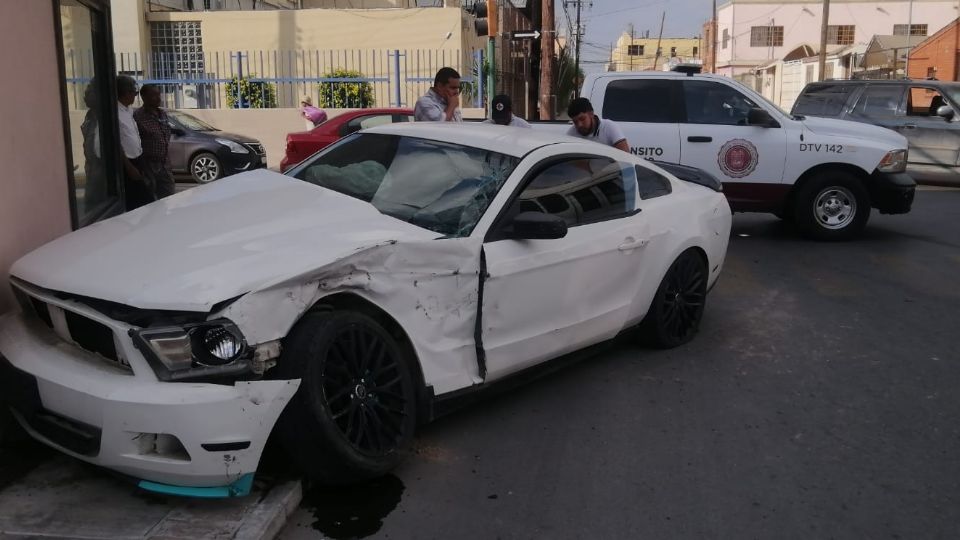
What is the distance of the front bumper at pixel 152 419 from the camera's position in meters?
3.22

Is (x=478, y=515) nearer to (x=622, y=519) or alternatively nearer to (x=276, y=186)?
(x=622, y=519)

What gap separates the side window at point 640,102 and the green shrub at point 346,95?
12086 millimetres

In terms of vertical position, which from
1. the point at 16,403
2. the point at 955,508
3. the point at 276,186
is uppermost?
the point at 276,186

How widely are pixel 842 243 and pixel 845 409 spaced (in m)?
5.79

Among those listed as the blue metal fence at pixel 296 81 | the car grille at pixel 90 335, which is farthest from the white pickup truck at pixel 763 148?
the blue metal fence at pixel 296 81

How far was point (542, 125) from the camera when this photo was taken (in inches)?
403

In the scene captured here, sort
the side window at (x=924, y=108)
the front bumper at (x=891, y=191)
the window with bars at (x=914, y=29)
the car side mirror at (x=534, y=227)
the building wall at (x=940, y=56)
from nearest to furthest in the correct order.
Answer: the car side mirror at (x=534, y=227), the front bumper at (x=891, y=191), the side window at (x=924, y=108), the building wall at (x=940, y=56), the window with bars at (x=914, y=29)

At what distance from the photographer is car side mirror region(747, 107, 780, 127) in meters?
9.84

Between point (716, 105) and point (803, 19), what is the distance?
59.8 m

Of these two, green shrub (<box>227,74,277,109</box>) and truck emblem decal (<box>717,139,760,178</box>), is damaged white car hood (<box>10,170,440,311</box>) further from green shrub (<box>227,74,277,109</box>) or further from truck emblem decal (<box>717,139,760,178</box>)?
A: green shrub (<box>227,74,277,109</box>)

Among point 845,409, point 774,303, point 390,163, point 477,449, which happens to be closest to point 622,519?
point 477,449

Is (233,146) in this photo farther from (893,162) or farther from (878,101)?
(893,162)

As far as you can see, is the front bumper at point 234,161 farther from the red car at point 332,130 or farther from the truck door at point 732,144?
the truck door at point 732,144

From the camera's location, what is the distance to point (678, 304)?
603 centimetres
